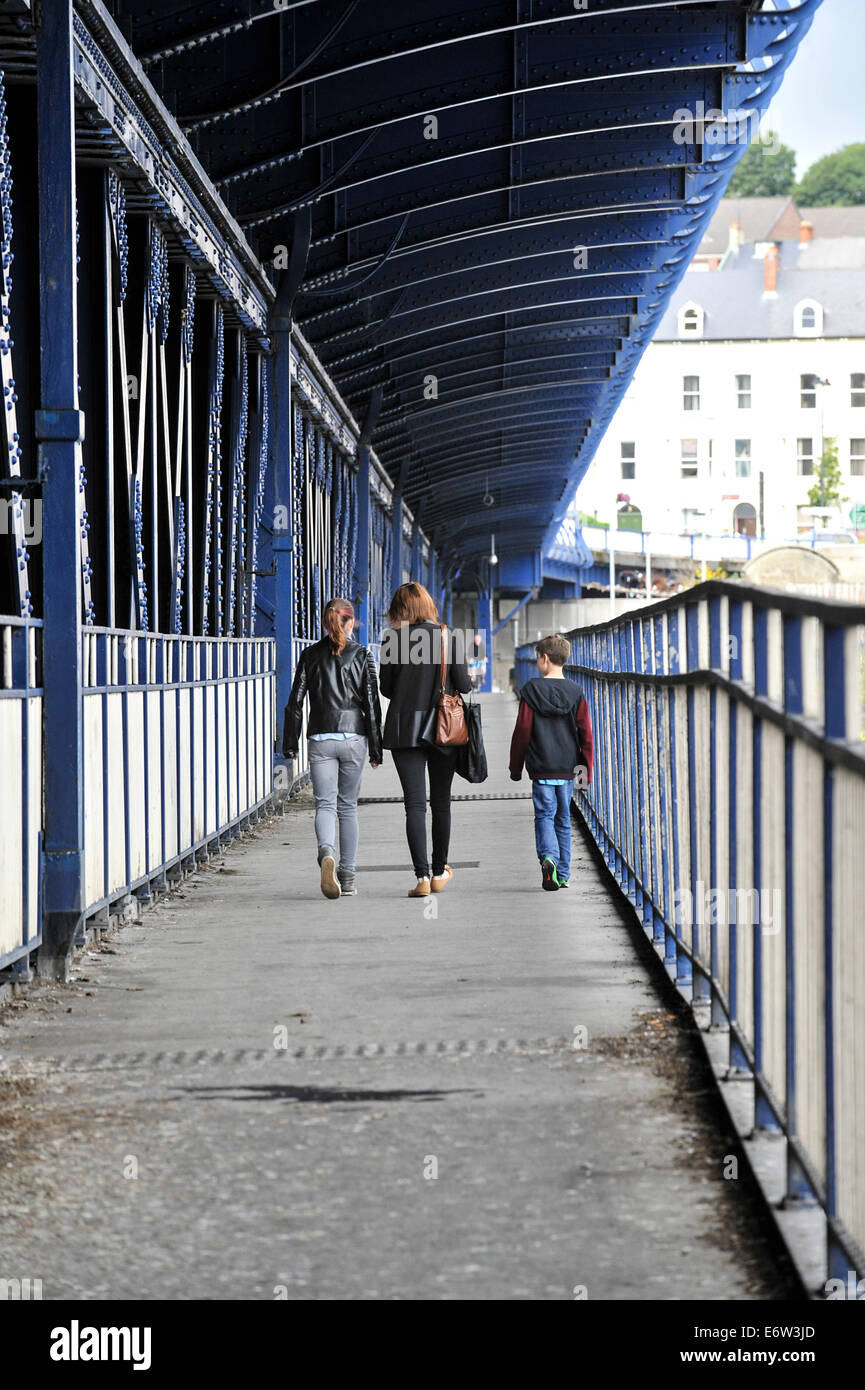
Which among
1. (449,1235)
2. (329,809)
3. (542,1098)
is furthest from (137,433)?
(449,1235)

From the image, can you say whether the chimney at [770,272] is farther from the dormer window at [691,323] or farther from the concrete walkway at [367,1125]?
the concrete walkway at [367,1125]

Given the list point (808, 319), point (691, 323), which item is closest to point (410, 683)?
point (691, 323)

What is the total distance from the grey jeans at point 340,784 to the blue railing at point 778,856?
2970mm

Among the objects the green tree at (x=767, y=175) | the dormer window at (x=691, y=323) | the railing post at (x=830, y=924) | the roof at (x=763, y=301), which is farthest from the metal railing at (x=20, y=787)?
the green tree at (x=767, y=175)

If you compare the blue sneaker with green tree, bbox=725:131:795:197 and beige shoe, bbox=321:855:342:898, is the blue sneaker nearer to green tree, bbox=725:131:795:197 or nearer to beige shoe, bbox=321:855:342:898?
beige shoe, bbox=321:855:342:898

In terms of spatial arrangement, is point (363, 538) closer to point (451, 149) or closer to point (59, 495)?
point (451, 149)

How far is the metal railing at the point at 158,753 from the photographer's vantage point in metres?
8.59

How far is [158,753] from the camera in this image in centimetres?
1038

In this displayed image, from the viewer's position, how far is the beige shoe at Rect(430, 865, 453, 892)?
10594 millimetres

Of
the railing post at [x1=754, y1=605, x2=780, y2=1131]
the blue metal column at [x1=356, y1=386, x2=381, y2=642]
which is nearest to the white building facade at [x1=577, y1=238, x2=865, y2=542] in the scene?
the blue metal column at [x1=356, y1=386, x2=381, y2=642]

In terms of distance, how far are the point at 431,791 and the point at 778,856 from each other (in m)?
6.20

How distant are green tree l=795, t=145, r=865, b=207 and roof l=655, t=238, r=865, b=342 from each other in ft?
190
